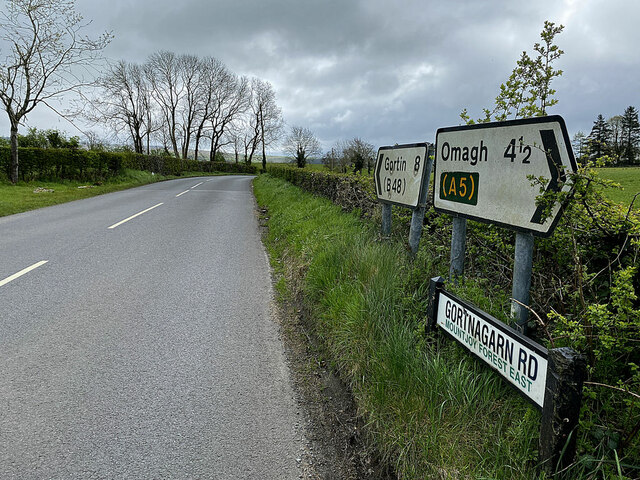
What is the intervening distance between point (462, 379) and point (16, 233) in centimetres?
985

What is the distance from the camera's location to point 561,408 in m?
1.69

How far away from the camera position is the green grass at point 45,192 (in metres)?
13.2

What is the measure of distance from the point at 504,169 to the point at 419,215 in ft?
5.72

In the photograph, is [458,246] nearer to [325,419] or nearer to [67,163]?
[325,419]

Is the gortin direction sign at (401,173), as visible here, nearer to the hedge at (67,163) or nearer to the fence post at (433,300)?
the fence post at (433,300)

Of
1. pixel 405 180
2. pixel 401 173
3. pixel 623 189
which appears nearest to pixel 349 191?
pixel 401 173

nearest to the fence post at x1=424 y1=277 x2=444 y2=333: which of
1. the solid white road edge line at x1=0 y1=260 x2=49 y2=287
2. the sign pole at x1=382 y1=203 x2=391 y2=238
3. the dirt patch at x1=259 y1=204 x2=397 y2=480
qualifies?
the dirt patch at x1=259 y1=204 x2=397 y2=480

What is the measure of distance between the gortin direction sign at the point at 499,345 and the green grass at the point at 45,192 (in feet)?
44.0

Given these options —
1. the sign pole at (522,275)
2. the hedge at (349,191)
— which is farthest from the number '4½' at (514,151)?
the hedge at (349,191)

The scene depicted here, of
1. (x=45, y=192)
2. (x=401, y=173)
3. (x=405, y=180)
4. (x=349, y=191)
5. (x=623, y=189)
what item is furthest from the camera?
(x=45, y=192)

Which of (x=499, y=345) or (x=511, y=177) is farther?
(x=511, y=177)

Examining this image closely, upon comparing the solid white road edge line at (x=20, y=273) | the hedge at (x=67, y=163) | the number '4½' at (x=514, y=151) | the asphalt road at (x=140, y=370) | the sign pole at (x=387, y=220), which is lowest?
the asphalt road at (x=140, y=370)

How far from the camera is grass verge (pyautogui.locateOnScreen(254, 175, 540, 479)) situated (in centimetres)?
202

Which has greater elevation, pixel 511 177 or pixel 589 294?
pixel 511 177
